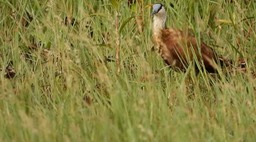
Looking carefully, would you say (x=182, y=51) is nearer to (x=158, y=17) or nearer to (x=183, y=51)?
(x=183, y=51)

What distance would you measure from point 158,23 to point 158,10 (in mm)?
102

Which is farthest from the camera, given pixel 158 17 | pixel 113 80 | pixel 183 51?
pixel 158 17

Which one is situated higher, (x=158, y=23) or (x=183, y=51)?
(x=158, y=23)

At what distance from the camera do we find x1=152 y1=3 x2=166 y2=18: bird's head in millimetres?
5699

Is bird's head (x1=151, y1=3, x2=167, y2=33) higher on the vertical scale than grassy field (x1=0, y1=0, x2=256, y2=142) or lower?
higher

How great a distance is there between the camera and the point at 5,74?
16.5 ft

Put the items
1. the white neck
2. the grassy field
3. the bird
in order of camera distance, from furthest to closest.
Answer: the white neck < the bird < the grassy field

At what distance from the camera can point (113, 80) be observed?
4617 mm

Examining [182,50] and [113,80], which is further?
[182,50]

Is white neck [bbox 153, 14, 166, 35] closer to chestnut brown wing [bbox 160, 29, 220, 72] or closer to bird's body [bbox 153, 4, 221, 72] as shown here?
bird's body [bbox 153, 4, 221, 72]

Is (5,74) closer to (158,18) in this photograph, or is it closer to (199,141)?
(158,18)

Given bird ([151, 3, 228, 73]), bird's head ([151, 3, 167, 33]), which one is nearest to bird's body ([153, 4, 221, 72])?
bird ([151, 3, 228, 73])

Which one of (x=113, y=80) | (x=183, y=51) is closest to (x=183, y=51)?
(x=183, y=51)

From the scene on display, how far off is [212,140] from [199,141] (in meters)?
0.10
